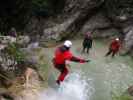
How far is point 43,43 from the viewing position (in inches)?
996

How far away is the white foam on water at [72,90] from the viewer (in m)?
13.9

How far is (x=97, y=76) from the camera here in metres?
18.3

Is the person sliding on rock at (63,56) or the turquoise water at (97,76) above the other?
the person sliding on rock at (63,56)

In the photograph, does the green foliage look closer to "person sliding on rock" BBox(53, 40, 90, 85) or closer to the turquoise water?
"person sliding on rock" BBox(53, 40, 90, 85)

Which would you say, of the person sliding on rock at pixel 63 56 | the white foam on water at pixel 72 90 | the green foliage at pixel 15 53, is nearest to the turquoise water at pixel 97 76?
the white foam on water at pixel 72 90

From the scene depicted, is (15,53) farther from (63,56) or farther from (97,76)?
(97,76)

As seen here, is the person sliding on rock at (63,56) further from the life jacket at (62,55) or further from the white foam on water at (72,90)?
the white foam on water at (72,90)

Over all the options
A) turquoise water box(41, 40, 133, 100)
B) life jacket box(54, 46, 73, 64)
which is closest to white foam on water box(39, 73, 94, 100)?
turquoise water box(41, 40, 133, 100)

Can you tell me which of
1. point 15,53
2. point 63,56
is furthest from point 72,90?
point 15,53

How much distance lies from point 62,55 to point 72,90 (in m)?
2.71

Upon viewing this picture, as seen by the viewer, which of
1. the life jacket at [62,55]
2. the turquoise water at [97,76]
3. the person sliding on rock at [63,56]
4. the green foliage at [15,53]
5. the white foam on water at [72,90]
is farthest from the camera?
the turquoise water at [97,76]

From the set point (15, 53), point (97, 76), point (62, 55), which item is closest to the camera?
point (62, 55)

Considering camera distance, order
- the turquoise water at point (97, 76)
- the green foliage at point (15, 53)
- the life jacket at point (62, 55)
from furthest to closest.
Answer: the turquoise water at point (97, 76)
the green foliage at point (15, 53)
the life jacket at point (62, 55)

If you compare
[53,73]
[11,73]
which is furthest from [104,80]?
[11,73]
